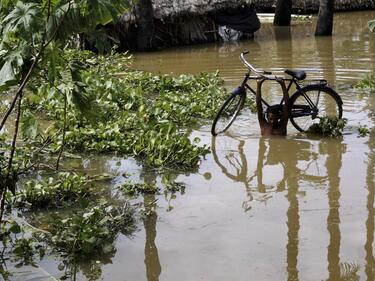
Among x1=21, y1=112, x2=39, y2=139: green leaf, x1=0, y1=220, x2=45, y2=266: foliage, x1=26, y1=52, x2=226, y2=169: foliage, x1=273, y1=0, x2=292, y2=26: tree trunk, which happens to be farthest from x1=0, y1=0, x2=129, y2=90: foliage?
x1=273, y1=0, x2=292, y2=26: tree trunk

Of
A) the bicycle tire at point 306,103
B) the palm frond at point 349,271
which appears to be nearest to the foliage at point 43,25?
the palm frond at point 349,271

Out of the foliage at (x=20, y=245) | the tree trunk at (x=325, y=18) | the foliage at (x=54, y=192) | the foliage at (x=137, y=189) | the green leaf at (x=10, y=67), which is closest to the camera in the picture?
the green leaf at (x=10, y=67)

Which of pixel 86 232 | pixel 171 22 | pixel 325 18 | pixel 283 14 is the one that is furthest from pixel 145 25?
pixel 86 232

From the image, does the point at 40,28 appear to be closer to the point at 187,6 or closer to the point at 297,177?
the point at 297,177

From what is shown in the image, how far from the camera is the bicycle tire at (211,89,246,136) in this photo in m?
8.52

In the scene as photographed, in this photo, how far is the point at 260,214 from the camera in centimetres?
582

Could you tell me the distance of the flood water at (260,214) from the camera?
4781 millimetres

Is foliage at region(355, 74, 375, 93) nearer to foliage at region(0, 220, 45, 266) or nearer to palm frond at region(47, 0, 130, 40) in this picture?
foliage at region(0, 220, 45, 266)

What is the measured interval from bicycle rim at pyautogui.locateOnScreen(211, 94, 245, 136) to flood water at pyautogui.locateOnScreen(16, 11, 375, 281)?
177 millimetres

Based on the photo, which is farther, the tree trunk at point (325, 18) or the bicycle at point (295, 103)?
the tree trunk at point (325, 18)

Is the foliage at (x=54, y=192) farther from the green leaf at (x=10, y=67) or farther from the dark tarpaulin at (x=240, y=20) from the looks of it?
the dark tarpaulin at (x=240, y=20)

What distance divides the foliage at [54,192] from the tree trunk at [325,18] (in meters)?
15.1

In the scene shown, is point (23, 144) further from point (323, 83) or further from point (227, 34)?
point (227, 34)

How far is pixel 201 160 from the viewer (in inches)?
300
